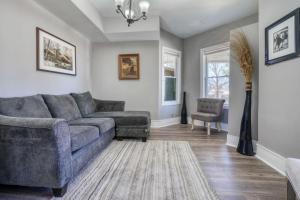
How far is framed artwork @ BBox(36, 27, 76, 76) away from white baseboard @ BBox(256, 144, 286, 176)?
11.8ft

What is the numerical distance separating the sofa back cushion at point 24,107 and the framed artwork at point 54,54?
0.74 m

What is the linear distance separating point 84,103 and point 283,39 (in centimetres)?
340

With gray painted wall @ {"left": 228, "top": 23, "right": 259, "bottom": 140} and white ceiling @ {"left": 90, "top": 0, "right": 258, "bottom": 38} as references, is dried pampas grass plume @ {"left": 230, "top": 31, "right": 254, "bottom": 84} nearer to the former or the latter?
gray painted wall @ {"left": 228, "top": 23, "right": 259, "bottom": 140}

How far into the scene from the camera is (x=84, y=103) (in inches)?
145

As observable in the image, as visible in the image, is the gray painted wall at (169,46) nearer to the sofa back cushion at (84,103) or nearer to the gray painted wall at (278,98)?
the sofa back cushion at (84,103)

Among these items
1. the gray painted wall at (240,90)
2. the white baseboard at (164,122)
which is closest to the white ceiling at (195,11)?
the gray painted wall at (240,90)

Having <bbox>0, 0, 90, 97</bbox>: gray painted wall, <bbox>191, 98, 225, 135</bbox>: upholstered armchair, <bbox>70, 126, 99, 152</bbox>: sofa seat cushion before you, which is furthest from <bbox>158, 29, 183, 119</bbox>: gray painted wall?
<bbox>70, 126, 99, 152</bbox>: sofa seat cushion

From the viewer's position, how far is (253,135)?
117 inches

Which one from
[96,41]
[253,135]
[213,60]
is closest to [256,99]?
[253,135]

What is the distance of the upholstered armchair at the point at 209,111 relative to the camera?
13.7 feet

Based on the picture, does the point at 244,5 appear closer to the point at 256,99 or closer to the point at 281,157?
the point at 256,99

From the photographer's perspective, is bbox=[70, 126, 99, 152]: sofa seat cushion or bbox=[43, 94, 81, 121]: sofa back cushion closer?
bbox=[70, 126, 99, 152]: sofa seat cushion

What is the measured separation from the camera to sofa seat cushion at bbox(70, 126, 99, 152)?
1.90 m

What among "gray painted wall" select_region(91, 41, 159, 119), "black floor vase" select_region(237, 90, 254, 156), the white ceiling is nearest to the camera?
"black floor vase" select_region(237, 90, 254, 156)
